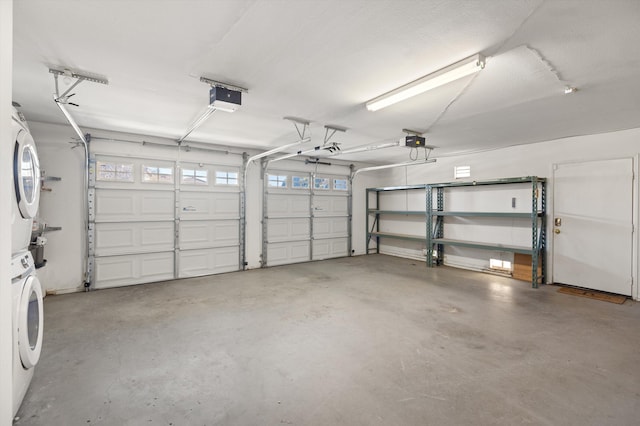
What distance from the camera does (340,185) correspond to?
295 inches

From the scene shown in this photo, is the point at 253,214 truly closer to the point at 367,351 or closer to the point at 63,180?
the point at 63,180

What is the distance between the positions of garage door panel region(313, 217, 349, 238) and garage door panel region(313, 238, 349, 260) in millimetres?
151

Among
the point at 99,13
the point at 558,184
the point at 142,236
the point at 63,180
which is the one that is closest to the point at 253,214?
the point at 142,236

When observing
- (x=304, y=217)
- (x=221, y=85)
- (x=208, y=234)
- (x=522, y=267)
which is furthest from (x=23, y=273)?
(x=522, y=267)

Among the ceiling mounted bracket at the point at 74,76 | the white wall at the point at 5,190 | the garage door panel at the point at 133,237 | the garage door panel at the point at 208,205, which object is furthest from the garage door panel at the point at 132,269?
the white wall at the point at 5,190

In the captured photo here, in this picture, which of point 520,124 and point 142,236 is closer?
point 520,124

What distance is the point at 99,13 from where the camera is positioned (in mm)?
1747

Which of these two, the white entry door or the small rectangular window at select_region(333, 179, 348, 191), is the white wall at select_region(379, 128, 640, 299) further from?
the small rectangular window at select_region(333, 179, 348, 191)

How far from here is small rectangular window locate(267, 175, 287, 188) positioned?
6291mm

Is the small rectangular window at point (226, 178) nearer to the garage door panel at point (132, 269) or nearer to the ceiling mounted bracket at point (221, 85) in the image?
the garage door panel at point (132, 269)

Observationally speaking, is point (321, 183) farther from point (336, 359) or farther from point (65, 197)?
point (336, 359)

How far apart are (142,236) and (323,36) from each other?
14.8 feet

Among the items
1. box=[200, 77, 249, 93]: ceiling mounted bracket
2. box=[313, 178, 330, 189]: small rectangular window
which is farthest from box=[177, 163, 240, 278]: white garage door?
box=[200, 77, 249, 93]: ceiling mounted bracket

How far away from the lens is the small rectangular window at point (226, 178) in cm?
566
